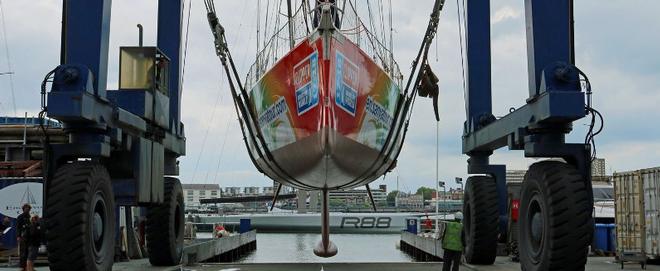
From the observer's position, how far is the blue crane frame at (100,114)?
892 cm

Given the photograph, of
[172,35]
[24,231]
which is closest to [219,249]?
[172,35]

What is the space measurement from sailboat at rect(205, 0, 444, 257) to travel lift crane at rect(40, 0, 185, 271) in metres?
1.84

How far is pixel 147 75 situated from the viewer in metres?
11.9

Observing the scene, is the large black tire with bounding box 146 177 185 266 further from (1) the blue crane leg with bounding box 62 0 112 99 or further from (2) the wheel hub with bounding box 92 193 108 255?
(1) the blue crane leg with bounding box 62 0 112 99

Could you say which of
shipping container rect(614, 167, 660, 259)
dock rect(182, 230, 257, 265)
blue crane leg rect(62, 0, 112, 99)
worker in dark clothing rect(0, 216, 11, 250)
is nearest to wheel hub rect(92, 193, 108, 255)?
blue crane leg rect(62, 0, 112, 99)

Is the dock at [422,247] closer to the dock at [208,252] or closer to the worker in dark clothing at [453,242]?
the dock at [208,252]

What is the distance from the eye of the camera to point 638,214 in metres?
14.9

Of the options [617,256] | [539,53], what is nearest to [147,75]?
[539,53]

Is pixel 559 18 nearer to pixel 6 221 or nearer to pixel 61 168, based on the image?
pixel 61 168

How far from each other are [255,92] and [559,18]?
21.0 feet

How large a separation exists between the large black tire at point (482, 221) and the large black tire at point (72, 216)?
7.05m

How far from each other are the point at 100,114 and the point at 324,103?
144 inches

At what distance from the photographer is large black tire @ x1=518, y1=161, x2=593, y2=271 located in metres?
8.51

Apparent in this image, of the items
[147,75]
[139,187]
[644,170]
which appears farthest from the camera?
[644,170]
